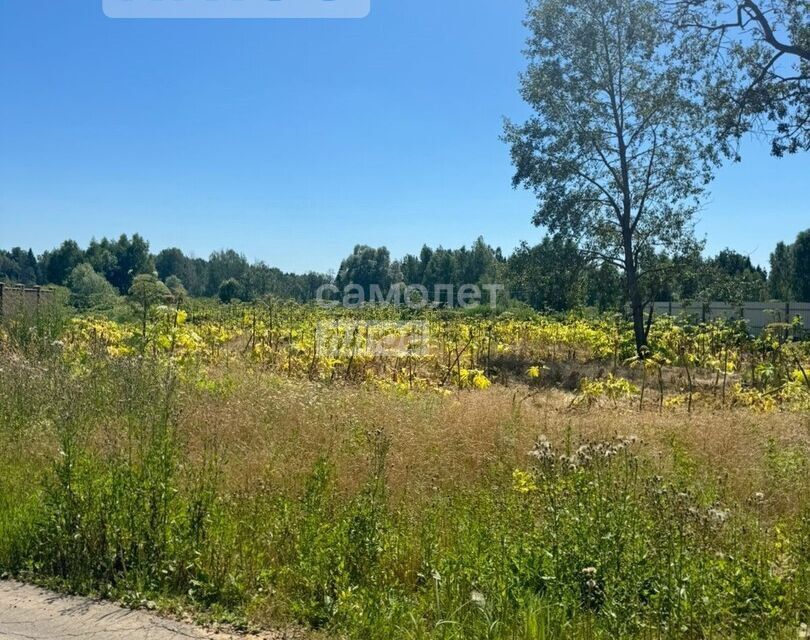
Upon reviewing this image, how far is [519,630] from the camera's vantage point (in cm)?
265

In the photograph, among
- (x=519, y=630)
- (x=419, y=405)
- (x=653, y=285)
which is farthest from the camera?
(x=653, y=285)

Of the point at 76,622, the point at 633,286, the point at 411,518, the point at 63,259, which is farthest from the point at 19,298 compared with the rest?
the point at 63,259

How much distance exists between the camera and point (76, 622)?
2977mm

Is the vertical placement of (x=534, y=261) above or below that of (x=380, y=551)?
above

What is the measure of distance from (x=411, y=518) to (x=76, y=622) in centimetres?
191

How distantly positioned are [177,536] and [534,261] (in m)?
14.9

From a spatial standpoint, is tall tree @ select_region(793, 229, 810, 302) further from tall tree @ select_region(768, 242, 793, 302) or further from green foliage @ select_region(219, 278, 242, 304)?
green foliage @ select_region(219, 278, 242, 304)

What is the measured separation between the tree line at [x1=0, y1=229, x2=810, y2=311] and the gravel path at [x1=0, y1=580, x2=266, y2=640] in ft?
22.5

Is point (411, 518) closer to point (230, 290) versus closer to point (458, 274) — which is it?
point (230, 290)

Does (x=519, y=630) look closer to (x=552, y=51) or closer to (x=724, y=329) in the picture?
(x=724, y=329)

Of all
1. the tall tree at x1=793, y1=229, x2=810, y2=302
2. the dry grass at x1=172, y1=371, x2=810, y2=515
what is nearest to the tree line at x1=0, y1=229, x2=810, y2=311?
the tall tree at x1=793, y1=229, x2=810, y2=302

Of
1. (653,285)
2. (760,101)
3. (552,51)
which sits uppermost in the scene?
(552,51)

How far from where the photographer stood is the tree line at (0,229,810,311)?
56.4 ft

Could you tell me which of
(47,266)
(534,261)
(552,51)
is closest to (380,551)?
(534,261)
